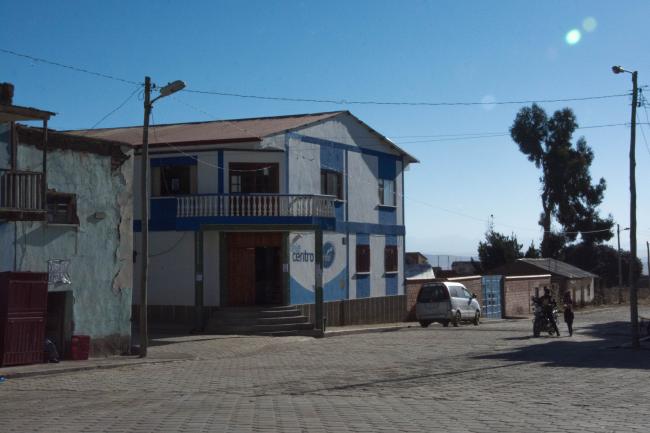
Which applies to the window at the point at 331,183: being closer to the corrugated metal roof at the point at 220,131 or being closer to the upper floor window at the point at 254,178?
the corrugated metal roof at the point at 220,131

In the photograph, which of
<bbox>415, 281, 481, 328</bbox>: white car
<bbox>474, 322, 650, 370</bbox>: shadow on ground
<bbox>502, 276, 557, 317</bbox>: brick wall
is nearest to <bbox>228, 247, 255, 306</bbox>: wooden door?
<bbox>415, 281, 481, 328</bbox>: white car

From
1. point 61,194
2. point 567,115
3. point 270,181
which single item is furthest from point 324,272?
point 567,115

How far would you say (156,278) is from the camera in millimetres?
30719

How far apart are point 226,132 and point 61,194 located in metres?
12.5

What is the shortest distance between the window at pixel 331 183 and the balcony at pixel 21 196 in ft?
51.6

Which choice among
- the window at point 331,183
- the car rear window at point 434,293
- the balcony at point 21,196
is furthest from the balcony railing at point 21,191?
the car rear window at point 434,293

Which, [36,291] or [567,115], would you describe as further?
[567,115]

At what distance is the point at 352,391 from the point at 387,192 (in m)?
24.0

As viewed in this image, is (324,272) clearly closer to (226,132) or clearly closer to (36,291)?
(226,132)

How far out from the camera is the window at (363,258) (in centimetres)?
3512

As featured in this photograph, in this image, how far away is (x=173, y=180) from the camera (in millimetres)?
30766

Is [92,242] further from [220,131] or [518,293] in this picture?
[518,293]

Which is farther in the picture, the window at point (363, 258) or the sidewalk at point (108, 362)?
the window at point (363, 258)

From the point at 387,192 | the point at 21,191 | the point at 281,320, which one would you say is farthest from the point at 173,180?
the point at 21,191
